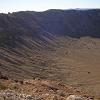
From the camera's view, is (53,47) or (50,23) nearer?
(53,47)

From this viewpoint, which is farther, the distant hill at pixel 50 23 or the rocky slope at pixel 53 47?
the distant hill at pixel 50 23

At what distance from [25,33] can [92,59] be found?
17.9 metres

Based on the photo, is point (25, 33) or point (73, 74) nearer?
point (73, 74)

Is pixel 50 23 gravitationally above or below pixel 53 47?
above

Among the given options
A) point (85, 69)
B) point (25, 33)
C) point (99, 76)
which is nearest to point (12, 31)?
point (25, 33)

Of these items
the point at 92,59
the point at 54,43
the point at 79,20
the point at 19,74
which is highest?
the point at 79,20

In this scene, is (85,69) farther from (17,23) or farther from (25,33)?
(17,23)

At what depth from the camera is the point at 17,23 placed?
7262 centimetres

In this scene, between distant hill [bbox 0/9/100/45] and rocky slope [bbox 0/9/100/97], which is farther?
distant hill [bbox 0/9/100/45]

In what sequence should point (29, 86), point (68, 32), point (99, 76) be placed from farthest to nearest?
point (68, 32)
point (99, 76)
point (29, 86)

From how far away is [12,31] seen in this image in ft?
216

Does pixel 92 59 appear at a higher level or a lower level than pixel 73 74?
higher

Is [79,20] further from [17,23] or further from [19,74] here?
[19,74]

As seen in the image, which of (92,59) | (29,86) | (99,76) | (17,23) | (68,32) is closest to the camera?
(29,86)
